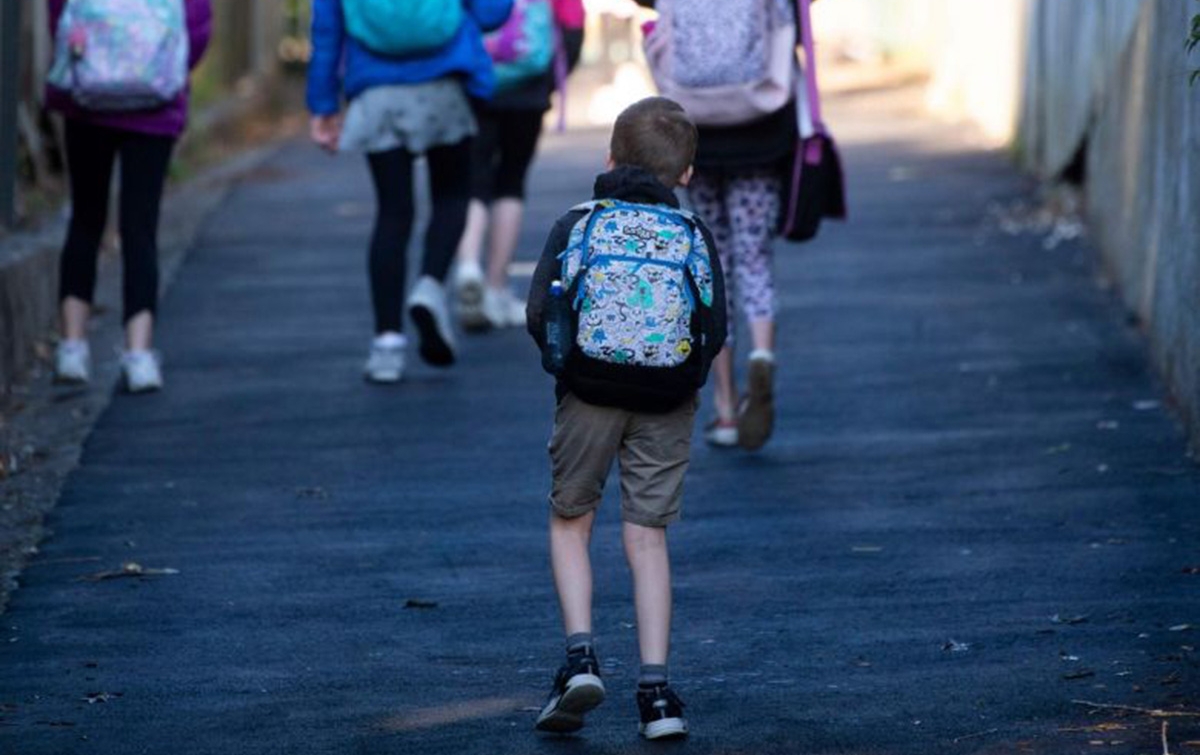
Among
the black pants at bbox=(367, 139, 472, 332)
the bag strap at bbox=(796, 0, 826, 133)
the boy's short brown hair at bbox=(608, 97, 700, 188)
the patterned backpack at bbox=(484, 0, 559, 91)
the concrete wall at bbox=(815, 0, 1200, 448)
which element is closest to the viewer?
the boy's short brown hair at bbox=(608, 97, 700, 188)

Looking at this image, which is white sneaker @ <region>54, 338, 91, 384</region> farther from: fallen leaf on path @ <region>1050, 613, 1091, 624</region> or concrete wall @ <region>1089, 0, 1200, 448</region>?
fallen leaf on path @ <region>1050, 613, 1091, 624</region>

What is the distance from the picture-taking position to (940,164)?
16.9 metres

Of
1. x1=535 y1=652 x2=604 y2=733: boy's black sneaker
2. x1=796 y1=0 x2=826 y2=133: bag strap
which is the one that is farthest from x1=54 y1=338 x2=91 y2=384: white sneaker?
x1=535 y1=652 x2=604 y2=733: boy's black sneaker

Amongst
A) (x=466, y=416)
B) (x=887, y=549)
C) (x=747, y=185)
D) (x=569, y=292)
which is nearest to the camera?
(x=569, y=292)

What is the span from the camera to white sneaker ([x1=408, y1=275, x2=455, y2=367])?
31.0ft

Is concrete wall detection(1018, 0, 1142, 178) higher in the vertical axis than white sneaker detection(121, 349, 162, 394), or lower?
lower

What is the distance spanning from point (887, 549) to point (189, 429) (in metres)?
2.84

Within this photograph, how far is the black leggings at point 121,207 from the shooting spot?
30.0 feet

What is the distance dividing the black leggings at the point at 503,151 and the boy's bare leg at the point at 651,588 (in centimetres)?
527

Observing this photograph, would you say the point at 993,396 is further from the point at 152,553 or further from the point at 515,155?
the point at 152,553

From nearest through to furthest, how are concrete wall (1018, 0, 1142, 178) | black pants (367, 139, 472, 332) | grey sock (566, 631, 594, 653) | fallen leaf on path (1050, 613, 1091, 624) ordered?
grey sock (566, 631, 594, 653)
fallen leaf on path (1050, 613, 1091, 624)
black pants (367, 139, 472, 332)
concrete wall (1018, 0, 1142, 178)

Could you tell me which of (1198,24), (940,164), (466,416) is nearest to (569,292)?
(1198,24)

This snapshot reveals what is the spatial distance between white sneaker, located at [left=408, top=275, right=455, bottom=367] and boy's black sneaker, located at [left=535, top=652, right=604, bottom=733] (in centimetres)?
430

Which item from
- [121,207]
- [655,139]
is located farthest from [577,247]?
[121,207]
